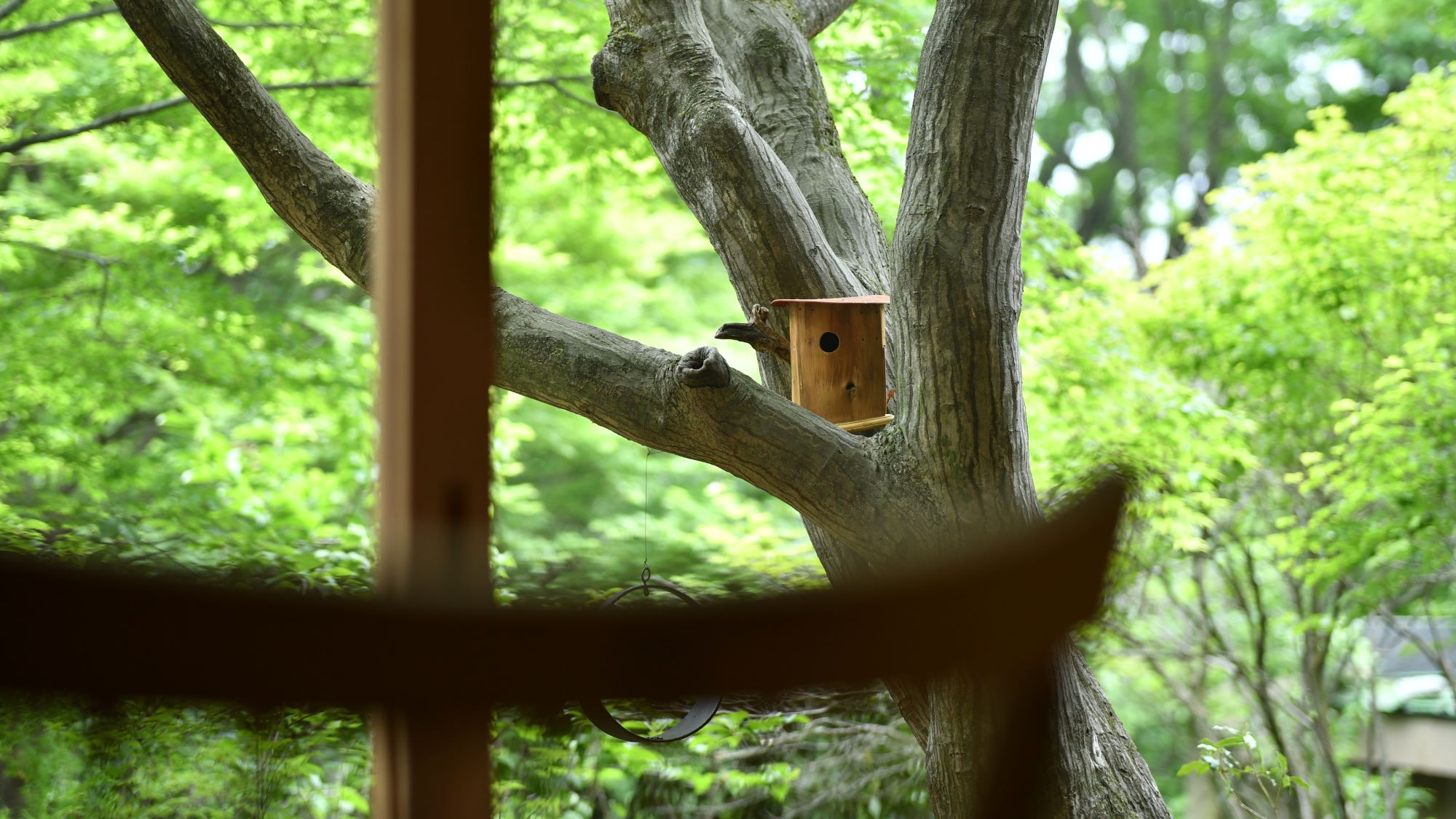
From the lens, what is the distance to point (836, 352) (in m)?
2.19

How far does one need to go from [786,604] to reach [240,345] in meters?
4.59

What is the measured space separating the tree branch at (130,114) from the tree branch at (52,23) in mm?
345

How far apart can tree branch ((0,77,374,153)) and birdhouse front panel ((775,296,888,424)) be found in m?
2.28

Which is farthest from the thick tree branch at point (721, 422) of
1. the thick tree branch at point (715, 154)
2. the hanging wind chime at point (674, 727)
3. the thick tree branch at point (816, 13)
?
the thick tree branch at point (816, 13)

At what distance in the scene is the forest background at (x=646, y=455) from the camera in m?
3.10

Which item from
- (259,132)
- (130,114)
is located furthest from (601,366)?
(130,114)

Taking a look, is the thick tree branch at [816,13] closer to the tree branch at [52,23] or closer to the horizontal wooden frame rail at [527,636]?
the horizontal wooden frame rail at [527,636]

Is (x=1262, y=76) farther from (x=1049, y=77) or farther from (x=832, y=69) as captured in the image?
(x=832, y=69)

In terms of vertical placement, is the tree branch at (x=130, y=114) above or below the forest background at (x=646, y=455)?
above

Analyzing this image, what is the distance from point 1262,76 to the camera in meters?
10.3

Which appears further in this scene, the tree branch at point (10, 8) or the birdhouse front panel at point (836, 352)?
the tree branch at point (10, 8)

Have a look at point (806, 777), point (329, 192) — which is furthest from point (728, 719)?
point (329, 192)

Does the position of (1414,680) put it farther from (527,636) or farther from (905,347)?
(527,636)

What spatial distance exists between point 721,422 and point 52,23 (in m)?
3.65
